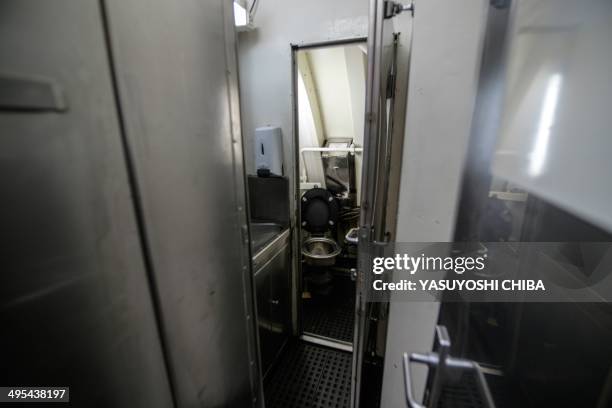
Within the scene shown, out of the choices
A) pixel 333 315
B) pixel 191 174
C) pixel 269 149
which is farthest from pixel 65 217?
pixel 333 315

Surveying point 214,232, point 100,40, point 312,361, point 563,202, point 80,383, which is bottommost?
point 312,361

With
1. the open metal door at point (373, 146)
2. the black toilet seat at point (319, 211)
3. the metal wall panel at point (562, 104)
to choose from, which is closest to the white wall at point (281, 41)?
the open metal door at point (373, 146)

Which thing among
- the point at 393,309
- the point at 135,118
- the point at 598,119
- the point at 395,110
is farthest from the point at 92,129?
the point at 395,110

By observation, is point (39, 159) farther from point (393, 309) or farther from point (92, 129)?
point (393, 309)

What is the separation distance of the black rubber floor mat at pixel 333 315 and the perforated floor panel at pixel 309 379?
152 mm

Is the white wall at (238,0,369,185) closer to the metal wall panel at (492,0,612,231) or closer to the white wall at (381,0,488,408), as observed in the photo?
the white wall at (381,0,488,408)

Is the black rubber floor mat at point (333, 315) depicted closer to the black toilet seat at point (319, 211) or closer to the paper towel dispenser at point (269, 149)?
the black toilet seat at point (319, 211)

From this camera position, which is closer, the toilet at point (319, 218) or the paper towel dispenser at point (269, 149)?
the paper towel dispenser at point (269, 149)

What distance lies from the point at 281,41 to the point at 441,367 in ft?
6.04

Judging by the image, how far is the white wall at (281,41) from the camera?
1.51m

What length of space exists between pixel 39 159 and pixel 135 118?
0.16 meters

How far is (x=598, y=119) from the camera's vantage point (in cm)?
34

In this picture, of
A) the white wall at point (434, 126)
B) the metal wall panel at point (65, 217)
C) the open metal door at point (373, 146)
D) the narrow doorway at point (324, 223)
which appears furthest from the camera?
the narrow doorway at point (324, 223)

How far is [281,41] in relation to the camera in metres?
1.64
